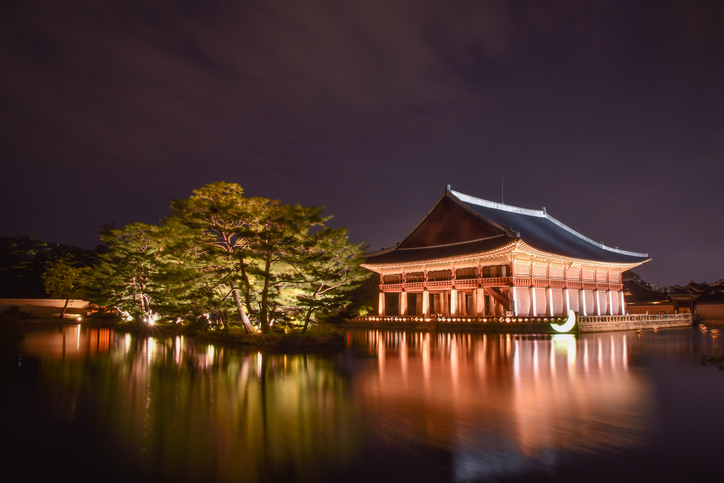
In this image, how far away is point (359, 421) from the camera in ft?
26.7

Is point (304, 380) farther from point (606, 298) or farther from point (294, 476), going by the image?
point (606, 298)

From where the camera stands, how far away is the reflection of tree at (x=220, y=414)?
19.9 ft

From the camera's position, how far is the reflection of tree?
19.9 feet

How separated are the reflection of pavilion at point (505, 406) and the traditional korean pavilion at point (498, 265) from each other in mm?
20218

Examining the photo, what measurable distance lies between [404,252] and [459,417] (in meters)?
39.3

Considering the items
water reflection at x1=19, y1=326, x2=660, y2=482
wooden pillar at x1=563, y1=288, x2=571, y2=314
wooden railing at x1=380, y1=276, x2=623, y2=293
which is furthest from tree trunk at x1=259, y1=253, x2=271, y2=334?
wooden pillar at x1=563, y1=288, x2=571, y2=314

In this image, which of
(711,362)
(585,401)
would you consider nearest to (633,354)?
(711,362)

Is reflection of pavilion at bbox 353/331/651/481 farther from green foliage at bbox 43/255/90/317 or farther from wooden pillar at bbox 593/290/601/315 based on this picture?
green foliage at bbox 43/255/90/317

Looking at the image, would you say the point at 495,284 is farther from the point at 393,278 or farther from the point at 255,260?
the point at 255,260

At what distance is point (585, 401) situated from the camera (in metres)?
9.95

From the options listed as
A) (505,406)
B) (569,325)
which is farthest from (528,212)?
(505,406)

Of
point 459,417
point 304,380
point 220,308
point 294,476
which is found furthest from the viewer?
point 220,308

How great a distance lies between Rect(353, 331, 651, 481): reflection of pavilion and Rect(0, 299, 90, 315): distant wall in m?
47.6

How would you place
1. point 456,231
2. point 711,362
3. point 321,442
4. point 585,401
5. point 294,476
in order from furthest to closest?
point 456,231, point 711,362, point 585,401, point 321,442, point 294,476
